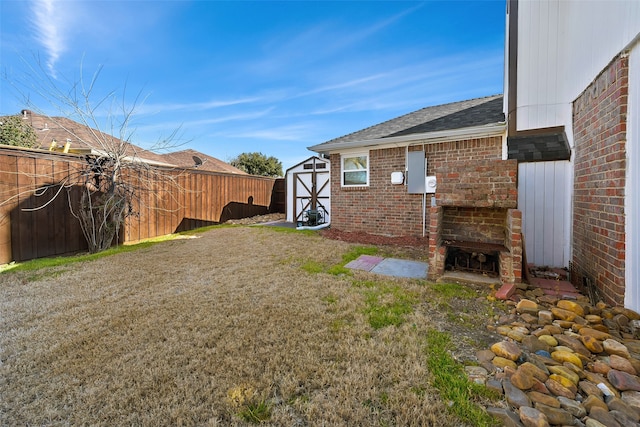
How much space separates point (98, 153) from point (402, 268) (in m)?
8.13

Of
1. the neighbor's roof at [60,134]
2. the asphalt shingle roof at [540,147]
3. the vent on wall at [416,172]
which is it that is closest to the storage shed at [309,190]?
the vent on wall at [416,172]

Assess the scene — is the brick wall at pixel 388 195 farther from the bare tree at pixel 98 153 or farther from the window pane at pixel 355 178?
the bare tree at pixel 98 153

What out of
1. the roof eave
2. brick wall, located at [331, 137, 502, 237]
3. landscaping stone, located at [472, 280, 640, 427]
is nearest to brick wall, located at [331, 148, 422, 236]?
brick wall, located at [331, 137, 502, 237]

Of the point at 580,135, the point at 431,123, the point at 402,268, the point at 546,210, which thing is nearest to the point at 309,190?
the point at 431,123

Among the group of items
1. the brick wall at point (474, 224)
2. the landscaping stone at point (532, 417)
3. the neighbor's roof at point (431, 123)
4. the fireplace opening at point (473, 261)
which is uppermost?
the neighbor's roof at point (431, 123)

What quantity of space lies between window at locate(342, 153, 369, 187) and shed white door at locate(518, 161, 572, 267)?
402 centimetres

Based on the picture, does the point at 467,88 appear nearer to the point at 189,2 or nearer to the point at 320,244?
the point at 320,244

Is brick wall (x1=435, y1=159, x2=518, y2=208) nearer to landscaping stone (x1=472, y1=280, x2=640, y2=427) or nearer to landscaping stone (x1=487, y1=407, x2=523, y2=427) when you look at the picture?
landscaping stone (x1=472, y1=280, x2=640, y2=427)

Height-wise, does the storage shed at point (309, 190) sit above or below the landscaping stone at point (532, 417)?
above

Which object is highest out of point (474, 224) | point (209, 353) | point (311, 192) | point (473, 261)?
point (311, 192)

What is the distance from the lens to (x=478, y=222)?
14.8 ft

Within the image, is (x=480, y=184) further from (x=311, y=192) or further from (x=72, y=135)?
(x=72, y=135)

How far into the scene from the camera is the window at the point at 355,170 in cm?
808

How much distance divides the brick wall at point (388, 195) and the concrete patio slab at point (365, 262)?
2.43 metres
